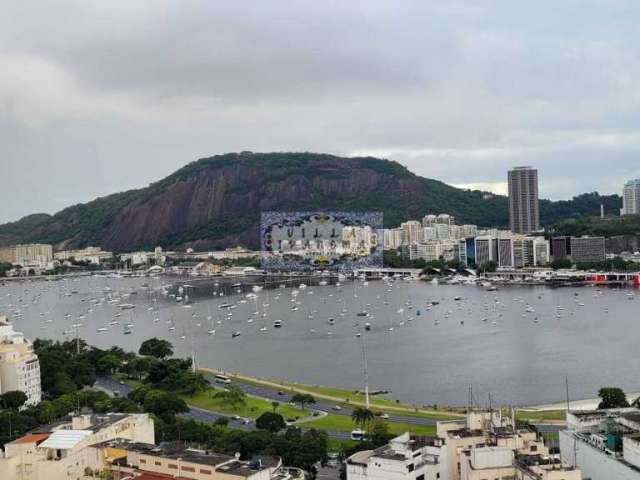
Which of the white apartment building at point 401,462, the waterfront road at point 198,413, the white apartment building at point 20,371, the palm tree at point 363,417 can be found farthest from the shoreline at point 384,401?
the white apartment building at point 401,462

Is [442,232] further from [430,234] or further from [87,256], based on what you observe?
[87,256]

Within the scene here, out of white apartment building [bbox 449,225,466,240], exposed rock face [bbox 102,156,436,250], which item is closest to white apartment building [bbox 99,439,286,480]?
white apartment building [bbox 449,225,466,240]

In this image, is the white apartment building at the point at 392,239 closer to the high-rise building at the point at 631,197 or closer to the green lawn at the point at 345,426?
the high-rise building at the point at 631,197

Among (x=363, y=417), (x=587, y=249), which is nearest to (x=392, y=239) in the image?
(x=587, y=249)

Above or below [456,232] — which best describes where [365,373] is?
below

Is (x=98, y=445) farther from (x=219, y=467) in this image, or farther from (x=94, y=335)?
(x=94, y=335)

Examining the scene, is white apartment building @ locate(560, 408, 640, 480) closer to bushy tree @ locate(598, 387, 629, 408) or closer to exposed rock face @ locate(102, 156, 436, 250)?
bushy tree @ locate(598, 387, 629, 408)

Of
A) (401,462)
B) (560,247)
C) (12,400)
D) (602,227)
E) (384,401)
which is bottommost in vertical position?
(384,401)
